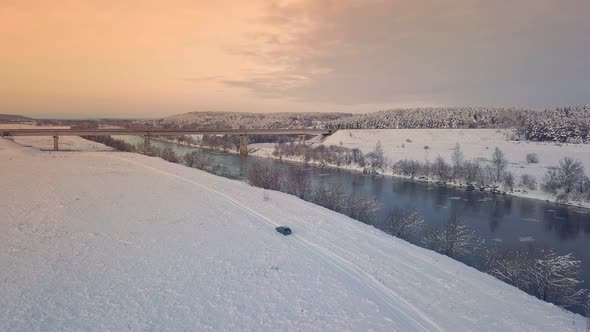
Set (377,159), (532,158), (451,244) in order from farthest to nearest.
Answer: (377,159) < (532,158) < (451,244)

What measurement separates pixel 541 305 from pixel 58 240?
1905 centimetres

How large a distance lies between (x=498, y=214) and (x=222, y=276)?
34.1 metres

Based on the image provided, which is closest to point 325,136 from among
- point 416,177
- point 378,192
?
point 416,177

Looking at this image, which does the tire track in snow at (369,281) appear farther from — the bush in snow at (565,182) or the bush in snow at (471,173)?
the bush in snow at (471,173)

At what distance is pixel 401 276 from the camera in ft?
46.5

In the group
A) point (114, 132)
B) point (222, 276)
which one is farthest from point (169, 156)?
point (222, 276)

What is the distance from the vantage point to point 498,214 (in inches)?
1478

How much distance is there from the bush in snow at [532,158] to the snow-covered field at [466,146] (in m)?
0.65

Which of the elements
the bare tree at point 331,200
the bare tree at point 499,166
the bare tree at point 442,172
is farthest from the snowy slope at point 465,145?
the bare tree at point 331,200

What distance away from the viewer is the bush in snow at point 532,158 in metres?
65.5

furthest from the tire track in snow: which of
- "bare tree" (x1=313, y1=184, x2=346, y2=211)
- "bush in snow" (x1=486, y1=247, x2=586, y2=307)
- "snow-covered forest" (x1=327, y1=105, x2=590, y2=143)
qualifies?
"snow-covered forest" (x1=327, y1=105, x2=590, y2=143)

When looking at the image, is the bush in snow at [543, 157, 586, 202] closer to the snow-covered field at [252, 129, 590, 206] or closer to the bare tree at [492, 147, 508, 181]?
the snow-covered field at [252, 129, 590, 206]

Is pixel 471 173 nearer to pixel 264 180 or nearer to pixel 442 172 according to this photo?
A: pixel 442 172

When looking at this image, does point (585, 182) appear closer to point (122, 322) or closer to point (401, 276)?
point (401, 276)
